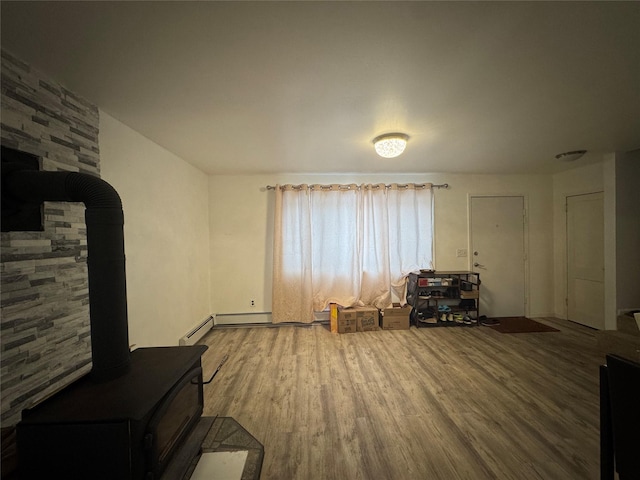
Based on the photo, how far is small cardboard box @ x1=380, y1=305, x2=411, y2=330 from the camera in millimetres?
3488

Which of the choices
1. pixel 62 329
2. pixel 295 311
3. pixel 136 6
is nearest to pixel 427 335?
pixel 295 311

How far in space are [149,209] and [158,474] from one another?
1977mm

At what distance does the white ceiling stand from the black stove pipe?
633 mm

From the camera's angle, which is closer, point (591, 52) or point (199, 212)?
point (591, 52)

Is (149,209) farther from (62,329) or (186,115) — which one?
(62,329)

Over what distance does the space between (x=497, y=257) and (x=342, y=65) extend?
394 cm

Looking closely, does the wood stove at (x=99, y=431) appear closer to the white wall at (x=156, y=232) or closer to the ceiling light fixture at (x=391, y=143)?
the white wall at (x=156, y=232)

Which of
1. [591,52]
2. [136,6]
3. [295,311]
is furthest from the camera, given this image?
[295,311]

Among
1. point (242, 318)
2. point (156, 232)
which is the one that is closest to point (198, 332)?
point (242, 318)

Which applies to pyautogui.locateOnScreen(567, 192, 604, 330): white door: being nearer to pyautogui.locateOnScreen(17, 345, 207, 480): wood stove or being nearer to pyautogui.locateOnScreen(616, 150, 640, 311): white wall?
pyautogui.locateOnScreen(616, 150, 640, 311): white wall

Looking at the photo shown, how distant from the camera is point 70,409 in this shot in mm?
938

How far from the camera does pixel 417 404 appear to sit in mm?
1905

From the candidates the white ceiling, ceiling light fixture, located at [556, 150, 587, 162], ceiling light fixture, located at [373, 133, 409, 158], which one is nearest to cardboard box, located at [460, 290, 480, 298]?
ceiling light fixture, located at [556, 150, 587, 162]

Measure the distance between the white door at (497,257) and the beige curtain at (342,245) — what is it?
37.2 inches
